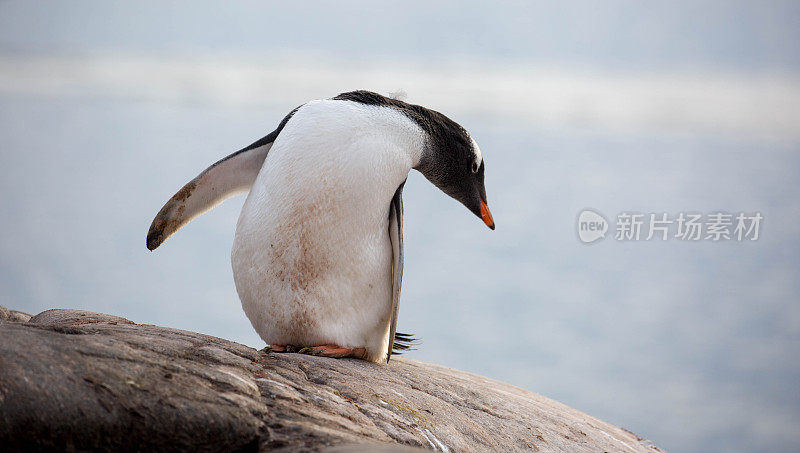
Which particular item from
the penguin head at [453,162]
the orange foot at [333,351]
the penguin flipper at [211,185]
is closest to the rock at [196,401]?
the orange foot at [333,351]

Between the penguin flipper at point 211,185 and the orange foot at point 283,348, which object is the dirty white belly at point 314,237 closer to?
the orange foot at point 283,348

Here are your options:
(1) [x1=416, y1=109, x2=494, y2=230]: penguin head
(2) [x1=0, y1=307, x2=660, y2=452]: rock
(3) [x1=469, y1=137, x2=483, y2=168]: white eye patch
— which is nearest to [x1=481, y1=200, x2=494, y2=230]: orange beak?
(1) [x1=416, y1=109, x2=494, y2=230]: penguin head

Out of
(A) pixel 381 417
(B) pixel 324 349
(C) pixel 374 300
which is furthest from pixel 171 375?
(C) pixel 374 300

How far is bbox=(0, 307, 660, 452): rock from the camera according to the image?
1208mm

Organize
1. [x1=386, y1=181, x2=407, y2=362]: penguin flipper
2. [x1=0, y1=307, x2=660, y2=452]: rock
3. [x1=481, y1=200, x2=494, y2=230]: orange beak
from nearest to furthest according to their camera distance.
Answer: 1. [x1=0, y1=307, x2=660, y2=452]: rock
2. [x1=386, y1=181, x2=407, y2=362]: penguin flipper
3. [x1=481, y1=200, x2=494, y2=230]: orange beak

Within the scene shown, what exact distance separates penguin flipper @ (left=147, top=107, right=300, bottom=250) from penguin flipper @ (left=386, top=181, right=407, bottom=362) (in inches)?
18.3

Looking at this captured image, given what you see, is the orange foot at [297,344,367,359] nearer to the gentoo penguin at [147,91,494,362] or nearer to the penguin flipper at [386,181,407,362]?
the gentoo penguin at [147,91,494,362]

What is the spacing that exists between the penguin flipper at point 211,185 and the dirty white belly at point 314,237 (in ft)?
0.57

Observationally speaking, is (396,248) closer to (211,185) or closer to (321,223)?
(321,223)

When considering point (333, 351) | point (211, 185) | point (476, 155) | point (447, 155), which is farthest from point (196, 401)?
point (476, 155)

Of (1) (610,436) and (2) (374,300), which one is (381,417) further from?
(1) (610,436)

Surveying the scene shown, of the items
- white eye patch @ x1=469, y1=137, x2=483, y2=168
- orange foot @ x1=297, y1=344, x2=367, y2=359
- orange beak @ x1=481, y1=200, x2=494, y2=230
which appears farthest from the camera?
orange beak @ x1=481, y1=200, x2=494, y2=230

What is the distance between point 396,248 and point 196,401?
1.11 meters

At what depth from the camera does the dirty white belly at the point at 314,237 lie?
85.1 inches
